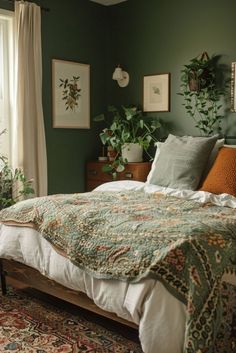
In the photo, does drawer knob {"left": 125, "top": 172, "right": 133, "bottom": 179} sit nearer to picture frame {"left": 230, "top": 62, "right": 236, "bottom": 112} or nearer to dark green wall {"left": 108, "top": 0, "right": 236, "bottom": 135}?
dark green wall {"left": 108, "top": 0, "right": 236, "bottom": 135}

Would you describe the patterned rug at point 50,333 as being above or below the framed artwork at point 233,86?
below

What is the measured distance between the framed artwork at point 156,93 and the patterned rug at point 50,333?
2.39 metres

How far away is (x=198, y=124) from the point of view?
13.3 feet

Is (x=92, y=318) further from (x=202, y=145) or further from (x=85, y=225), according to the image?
(x=202, y=145)

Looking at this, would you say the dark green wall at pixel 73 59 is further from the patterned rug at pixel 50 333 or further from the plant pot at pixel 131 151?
the patterned rug at pixel 50 333

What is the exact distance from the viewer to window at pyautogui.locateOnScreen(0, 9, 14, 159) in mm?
4004

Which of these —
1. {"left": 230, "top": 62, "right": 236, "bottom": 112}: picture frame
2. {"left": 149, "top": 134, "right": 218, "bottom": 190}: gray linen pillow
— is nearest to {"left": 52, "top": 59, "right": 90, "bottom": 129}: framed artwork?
{"left": 149, "top": 134, "right": 218, "bottom": 190}: gray linen pillow

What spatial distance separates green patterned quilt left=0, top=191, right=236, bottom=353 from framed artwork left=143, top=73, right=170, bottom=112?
1.83 meters

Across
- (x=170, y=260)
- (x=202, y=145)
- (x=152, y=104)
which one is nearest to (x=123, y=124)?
(x=152, y=104)

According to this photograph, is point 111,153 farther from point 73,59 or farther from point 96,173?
point 73,59

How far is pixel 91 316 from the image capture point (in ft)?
8.52

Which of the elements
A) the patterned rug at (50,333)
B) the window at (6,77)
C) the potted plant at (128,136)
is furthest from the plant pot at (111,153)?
the patterned rug at (50,333)

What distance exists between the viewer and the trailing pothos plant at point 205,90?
12.7 ft

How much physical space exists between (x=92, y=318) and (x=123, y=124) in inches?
93.9
